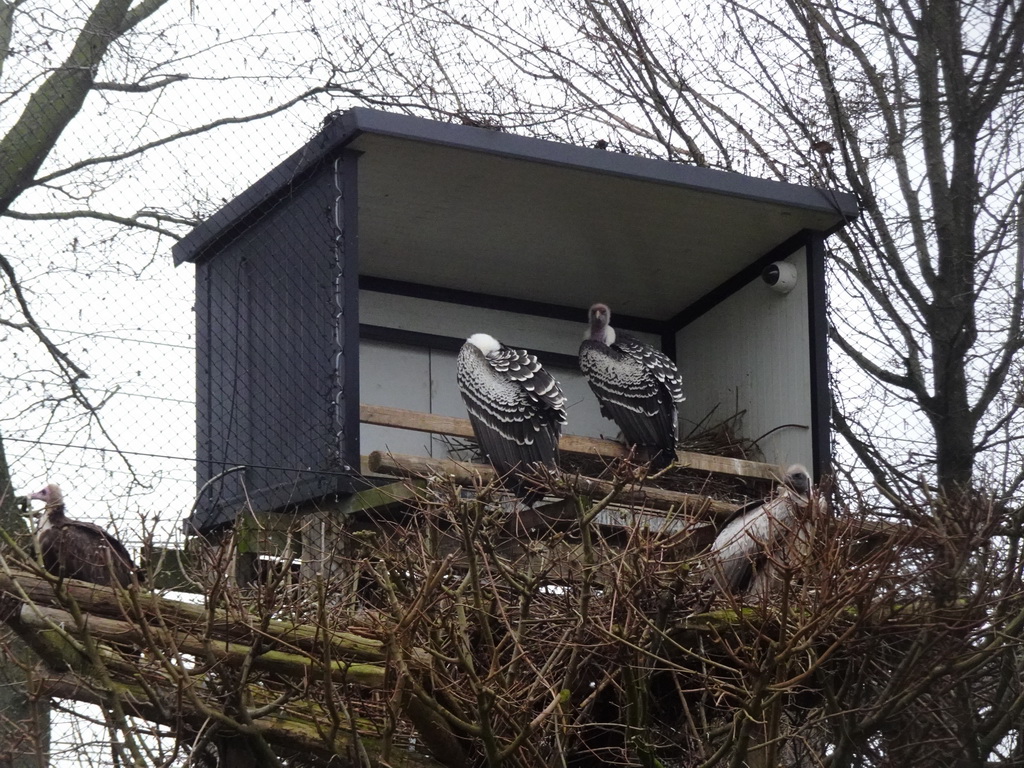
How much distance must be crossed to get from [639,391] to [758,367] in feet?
3.32

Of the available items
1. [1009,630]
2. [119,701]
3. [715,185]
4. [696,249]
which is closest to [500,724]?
[119,701]

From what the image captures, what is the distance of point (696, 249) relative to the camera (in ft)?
29.8

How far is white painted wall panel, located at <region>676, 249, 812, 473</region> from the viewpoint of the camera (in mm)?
8727

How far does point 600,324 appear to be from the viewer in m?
8.97

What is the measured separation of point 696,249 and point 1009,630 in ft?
12.6

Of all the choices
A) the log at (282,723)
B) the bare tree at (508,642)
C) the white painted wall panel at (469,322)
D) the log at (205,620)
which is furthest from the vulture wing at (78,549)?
the white painted wall panel at (469,322)

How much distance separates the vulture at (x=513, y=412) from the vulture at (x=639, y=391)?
0.55 metres

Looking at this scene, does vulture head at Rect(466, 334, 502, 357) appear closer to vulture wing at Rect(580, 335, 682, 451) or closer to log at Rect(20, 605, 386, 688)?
vulture wing at Rect(580, 335, 682, 451)

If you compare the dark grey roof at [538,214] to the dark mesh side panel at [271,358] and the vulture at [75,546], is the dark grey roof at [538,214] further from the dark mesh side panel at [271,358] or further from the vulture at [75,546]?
the vulture at [75,546]

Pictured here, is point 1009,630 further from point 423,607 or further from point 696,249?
point 696,249

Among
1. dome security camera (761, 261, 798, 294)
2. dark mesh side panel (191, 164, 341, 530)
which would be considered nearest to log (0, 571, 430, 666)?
dark mesh side panel (191, 164, 341, 530)

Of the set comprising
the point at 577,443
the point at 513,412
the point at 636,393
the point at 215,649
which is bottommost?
the point at 215,649

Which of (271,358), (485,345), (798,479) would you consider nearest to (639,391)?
(485,345)

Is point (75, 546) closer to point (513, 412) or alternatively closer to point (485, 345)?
point (513, 412)
